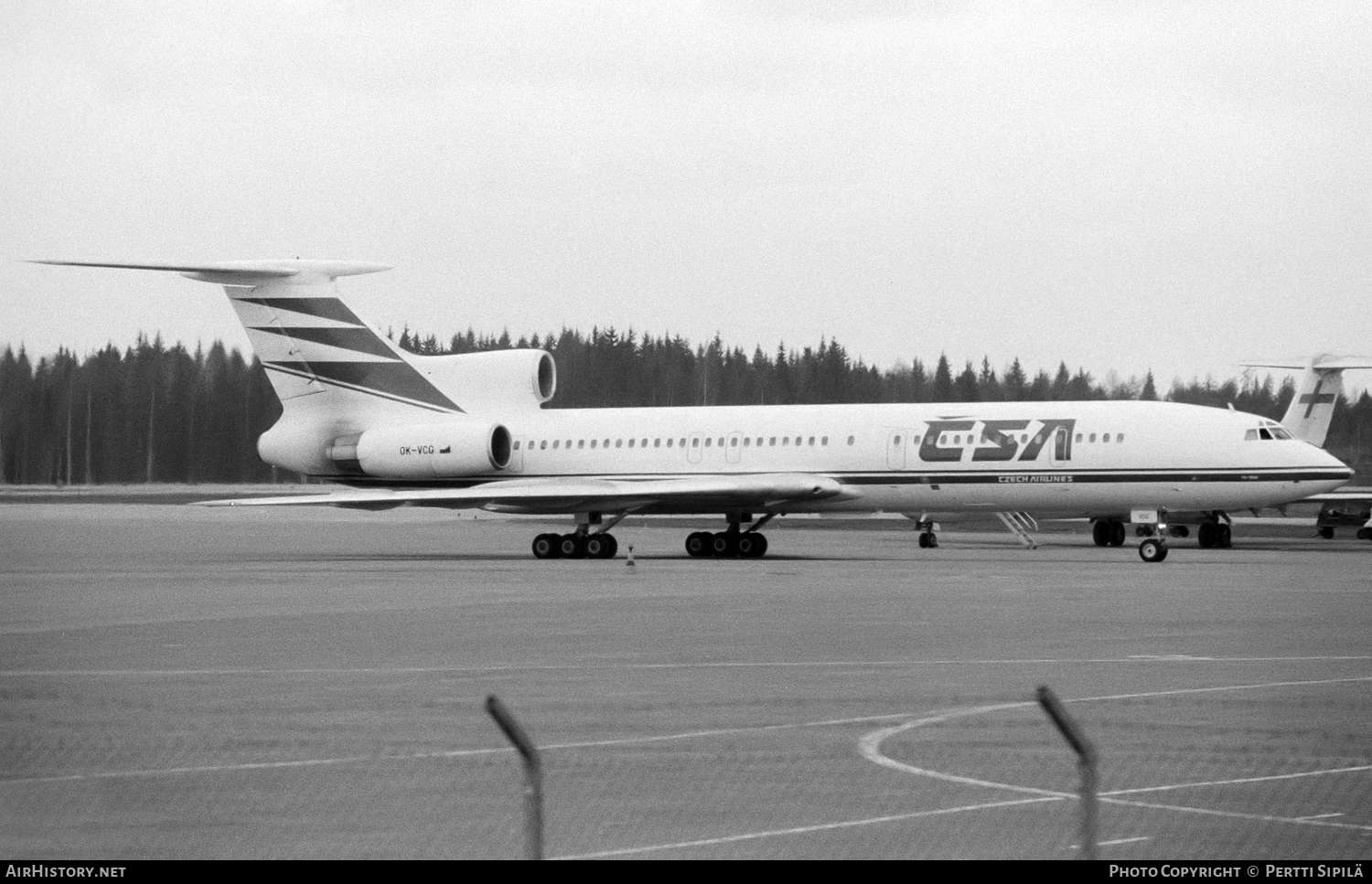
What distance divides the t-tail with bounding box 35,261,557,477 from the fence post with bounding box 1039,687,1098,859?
123ft

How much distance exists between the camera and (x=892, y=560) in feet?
125

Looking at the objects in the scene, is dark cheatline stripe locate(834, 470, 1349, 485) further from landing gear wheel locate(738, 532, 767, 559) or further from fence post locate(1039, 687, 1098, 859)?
fence post locate(1039, 687, 1098, 859)

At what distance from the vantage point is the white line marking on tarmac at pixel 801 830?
27.1ft

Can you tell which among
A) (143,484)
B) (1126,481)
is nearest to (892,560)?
(1126,481)

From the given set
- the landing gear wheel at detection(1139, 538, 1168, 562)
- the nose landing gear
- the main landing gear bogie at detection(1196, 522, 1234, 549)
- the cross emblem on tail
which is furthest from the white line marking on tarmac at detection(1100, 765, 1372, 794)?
the cross emblem on tail

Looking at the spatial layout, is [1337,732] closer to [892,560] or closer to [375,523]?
[892,560]

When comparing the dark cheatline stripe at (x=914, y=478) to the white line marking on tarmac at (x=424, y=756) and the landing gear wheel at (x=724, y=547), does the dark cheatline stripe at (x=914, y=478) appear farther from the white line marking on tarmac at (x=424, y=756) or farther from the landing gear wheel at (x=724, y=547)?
the white line marking on tarmac at (x=424, y=756)

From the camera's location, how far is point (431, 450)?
141 feet

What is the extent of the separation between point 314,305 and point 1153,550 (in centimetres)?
2007

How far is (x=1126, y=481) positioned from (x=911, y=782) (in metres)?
29.6

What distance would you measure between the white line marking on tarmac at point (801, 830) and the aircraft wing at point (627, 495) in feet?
99.3

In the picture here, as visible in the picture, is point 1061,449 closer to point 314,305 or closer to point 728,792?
point 314,305

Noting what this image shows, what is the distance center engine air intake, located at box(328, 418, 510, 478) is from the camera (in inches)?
1700

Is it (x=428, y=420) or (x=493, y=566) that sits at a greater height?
(x=428, y=420)
